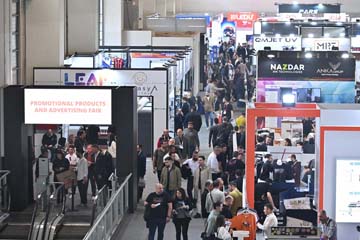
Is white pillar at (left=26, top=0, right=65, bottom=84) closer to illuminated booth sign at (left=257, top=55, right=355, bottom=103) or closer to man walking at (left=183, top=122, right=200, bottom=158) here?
man walking at (left=183, top=122, right=200, bottom=158)

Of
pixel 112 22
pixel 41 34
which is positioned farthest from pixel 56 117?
pixel 112 22

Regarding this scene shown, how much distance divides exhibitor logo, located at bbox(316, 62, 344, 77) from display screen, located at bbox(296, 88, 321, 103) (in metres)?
0.44

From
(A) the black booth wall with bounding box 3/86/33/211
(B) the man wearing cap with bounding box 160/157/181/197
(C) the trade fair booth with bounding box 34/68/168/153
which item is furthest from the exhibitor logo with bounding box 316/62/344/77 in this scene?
(A) the black booth wall with bounding box 3/86/33/211

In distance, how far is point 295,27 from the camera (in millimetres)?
35938

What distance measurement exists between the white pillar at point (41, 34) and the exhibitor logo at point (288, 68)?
19.9ft

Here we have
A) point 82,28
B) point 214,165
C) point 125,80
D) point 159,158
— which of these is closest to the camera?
point 214,165

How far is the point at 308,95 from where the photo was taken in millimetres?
24781

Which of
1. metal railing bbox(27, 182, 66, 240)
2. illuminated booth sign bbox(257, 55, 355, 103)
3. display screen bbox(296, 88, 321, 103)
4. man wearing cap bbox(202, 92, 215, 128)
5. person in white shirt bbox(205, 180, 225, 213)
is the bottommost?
metal railing bbox(27, 182, 66, 240)

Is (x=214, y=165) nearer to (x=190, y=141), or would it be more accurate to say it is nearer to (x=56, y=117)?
(x=190, y=141)

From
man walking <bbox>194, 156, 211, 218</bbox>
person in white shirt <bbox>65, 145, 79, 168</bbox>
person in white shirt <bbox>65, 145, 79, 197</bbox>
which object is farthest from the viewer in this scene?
person in white shirt <bbox>65, 145, 79, 168</bbox>

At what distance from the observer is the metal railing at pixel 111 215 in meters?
15.4

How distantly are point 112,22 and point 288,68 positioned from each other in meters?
12.8

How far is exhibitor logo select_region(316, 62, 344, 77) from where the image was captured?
2452cm

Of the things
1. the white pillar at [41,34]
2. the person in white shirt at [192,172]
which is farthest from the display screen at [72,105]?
the white pillar at [41,34]
